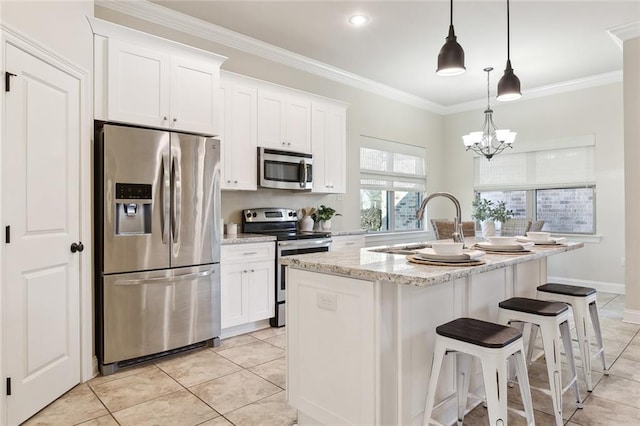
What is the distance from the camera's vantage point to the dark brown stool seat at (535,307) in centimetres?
213

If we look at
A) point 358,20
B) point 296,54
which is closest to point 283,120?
point 296,54

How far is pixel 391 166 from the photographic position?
6082 millimetres

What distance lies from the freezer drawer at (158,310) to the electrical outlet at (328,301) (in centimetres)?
161

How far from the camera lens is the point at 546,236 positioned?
2.87 meters

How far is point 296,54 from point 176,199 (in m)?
2.44

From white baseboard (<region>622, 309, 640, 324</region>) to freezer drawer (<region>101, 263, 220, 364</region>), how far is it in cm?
413

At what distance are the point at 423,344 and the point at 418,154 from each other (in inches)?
199

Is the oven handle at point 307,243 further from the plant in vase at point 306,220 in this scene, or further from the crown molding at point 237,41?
the crown molding at point 237,41

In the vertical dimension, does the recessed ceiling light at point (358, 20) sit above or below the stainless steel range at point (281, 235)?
above

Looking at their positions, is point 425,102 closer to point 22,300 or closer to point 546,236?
point 546,236

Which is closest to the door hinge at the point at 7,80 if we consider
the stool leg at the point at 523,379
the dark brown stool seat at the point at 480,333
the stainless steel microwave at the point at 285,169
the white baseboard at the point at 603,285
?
the stainless steel microwave at the point at 285,169

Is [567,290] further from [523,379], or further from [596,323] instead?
[523,379]

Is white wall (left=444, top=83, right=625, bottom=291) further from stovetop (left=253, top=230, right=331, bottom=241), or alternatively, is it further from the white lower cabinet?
the white lower cabinet

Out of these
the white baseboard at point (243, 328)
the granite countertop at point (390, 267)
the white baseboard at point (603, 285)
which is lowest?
the white baseboard at point (243, 328)
